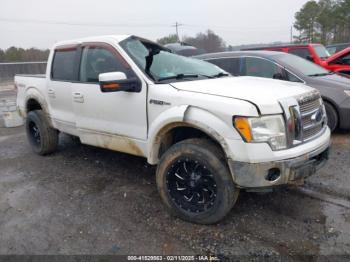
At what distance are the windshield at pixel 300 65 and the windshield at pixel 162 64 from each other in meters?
2.47

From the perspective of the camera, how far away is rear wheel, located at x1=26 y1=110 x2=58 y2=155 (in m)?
5.20

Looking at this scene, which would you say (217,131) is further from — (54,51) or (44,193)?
(54,51)

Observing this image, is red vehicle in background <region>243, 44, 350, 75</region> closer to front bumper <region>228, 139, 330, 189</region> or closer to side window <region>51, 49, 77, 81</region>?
front bumper <region>228, 139, 330, 189</region>

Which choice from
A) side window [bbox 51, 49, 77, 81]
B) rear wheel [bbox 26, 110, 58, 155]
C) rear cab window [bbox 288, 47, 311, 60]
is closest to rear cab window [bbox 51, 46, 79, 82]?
side window [bbox 51, 49, 77, 81]

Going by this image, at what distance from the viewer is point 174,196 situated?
3.24m

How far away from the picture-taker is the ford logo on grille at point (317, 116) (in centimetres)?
318

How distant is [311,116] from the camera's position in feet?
10.3

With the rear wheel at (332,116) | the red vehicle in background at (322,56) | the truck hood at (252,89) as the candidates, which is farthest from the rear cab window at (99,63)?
the red vehicle in background at (322,56)

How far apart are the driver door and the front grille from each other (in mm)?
1610

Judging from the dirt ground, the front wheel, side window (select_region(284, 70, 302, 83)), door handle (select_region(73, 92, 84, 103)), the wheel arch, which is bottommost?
the dirt ground

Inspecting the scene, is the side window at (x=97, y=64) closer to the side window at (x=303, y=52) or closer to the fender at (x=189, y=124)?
the fender at (x=189, y=124)

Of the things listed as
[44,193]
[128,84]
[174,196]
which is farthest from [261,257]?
[44,193]

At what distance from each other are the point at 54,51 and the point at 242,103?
349 centimetres

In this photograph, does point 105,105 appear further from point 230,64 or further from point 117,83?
point 230,64
